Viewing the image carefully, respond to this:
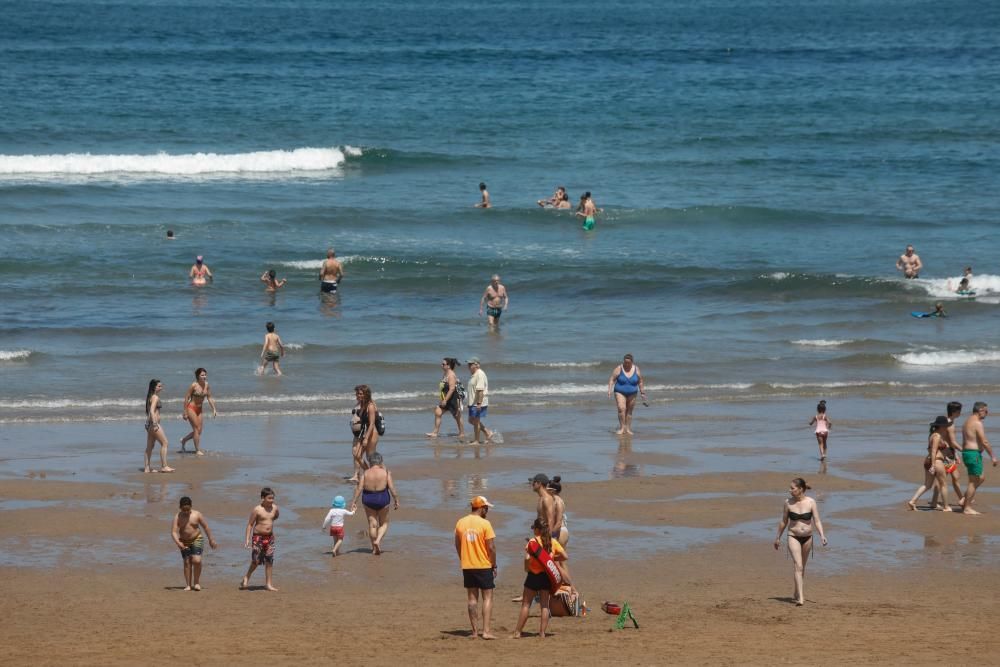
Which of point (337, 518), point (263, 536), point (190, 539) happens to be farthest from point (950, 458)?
point (190, 539)

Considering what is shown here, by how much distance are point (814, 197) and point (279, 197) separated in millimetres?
15475

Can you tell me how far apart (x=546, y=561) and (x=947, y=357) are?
628 inches

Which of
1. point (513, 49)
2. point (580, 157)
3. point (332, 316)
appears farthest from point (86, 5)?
point (332, 316)

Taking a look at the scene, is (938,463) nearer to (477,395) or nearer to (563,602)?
(563,602)

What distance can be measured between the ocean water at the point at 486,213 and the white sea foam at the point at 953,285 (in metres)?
0.12

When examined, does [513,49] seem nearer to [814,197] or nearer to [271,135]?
[271,135]

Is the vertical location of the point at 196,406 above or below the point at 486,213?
below

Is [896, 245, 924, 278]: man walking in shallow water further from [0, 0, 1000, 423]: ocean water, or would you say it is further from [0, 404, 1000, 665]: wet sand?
[0, 404, 1000, 665]: wet sand

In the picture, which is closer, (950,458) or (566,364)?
(950,458)

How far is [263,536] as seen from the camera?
12734 millimetres

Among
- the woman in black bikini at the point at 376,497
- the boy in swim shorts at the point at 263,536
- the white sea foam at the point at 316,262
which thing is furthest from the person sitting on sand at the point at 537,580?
the white sea foam at the point at 316,262

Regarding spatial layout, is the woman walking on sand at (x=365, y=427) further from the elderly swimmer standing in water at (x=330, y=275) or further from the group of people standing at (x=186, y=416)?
the elderly swimmer standing in water at (x=330, y=275)

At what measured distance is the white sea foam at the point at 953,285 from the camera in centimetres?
3030

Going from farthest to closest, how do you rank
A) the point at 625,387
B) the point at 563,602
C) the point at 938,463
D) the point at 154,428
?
the point at 625,387 → the point at 154,428 → the point at 938,463 → the point at 563,602
